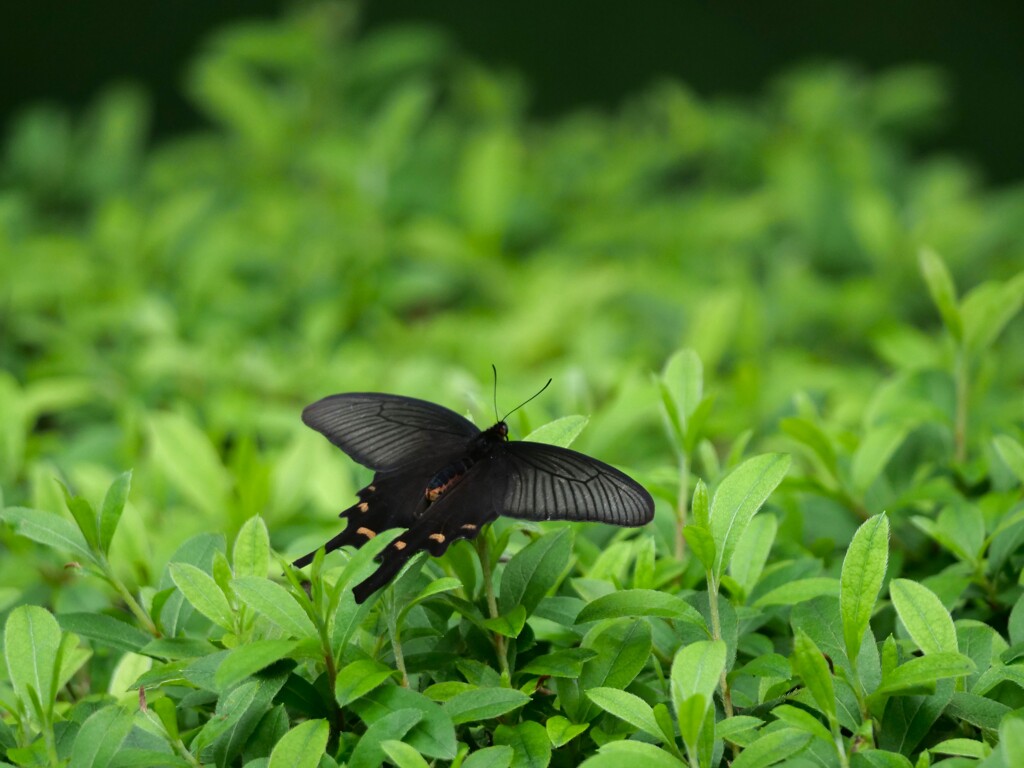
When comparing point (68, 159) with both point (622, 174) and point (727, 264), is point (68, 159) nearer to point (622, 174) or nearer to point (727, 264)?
point (622, 174)

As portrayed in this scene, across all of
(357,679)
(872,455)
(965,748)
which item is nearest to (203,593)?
(357,679)

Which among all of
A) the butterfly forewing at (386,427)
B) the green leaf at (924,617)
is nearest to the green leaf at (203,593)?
the butterfly forewing at (386,427)

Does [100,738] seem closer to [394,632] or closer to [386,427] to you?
[394,632]

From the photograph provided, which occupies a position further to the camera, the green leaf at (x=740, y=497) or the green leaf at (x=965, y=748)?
the green leaf at (x=740, y=497)

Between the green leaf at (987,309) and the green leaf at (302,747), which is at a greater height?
the green leaf at (987,309)

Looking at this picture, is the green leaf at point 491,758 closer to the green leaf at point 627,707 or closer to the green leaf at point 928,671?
the green leaf at point 627,707

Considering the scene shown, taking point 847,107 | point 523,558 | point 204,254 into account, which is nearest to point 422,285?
point 204,254

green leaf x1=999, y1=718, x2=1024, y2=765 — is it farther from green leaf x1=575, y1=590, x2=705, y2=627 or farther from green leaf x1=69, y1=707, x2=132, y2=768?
green leaf x1=69, y1=707, x2=132, y2=768
